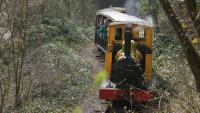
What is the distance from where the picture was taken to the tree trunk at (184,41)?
5129 mm

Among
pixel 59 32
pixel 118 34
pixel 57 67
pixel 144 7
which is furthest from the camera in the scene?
pixel 59 32

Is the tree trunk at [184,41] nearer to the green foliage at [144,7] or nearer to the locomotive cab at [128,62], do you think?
the locomotive cab at [128,62]

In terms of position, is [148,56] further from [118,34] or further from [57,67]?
[57,67]

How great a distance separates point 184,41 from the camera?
5164mm

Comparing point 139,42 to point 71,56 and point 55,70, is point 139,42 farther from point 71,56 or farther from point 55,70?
point 71,56

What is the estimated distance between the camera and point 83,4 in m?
35.4

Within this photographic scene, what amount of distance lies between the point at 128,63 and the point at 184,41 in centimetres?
683

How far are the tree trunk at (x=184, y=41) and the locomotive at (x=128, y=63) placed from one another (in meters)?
5.36

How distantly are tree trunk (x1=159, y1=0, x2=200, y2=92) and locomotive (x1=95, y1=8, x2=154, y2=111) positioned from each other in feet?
17.6

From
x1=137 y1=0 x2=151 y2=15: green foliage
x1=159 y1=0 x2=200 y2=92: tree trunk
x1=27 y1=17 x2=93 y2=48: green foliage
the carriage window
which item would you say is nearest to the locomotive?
the carriage window

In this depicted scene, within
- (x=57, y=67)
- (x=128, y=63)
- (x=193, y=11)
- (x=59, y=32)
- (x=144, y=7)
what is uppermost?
(x=144, y=7)

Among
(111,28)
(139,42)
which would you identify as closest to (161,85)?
(139,42)

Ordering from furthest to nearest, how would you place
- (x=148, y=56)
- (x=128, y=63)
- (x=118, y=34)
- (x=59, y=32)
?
1. (x=59, y=32)
2. (x=118, y=34)
3. (x=148, y=56)
4. (x=128, y=63)

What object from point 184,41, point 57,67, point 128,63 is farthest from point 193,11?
point 57,67
